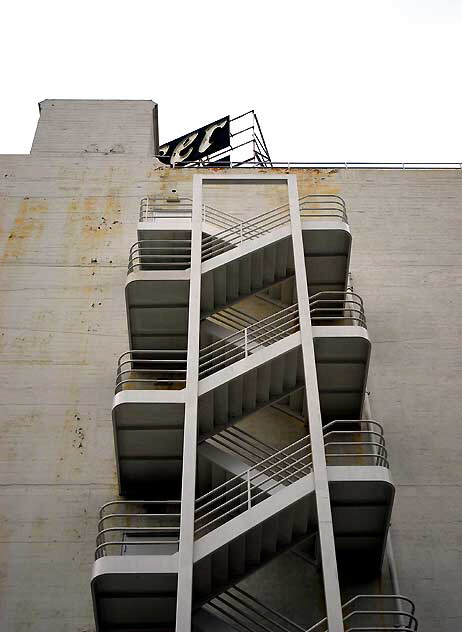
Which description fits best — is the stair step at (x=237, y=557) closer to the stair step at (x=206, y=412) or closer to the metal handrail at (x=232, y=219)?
the stair step at (x=206, y=412)

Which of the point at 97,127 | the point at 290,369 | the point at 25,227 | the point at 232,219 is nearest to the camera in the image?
the point at 290,369

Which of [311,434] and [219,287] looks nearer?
[311,434]

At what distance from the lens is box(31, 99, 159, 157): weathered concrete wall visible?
23.6 m

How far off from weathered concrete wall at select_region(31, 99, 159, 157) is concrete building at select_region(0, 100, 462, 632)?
44.0 inches

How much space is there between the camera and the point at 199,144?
27312 mm

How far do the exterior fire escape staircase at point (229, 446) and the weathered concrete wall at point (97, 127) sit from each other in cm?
545

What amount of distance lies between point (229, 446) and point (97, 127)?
12.9 metres

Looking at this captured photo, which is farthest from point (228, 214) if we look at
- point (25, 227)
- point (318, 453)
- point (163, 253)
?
point (318, 453)

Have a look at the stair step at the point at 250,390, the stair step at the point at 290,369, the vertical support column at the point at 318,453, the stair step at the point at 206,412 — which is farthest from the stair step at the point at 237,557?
the stair step at the point at 290,369

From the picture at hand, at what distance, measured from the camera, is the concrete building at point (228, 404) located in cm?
1294

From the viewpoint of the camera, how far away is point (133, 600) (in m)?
12.9

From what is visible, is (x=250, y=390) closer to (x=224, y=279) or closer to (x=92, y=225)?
(x=224, y=279)

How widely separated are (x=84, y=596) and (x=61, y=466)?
286 cm

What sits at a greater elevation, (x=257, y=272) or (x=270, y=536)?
(x=257, y=272)
